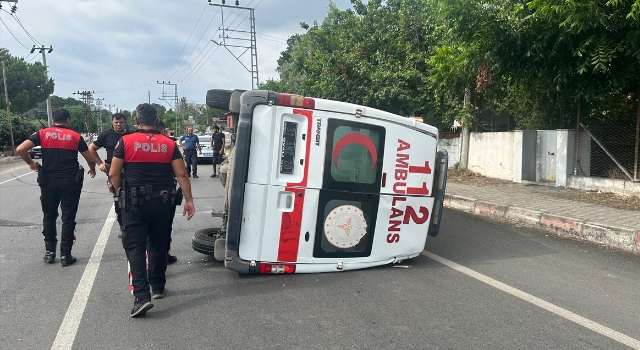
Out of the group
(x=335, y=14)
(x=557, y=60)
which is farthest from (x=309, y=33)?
(x=557, y=60)

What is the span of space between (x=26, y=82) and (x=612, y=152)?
187 feet

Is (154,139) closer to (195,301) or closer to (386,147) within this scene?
(195,301)

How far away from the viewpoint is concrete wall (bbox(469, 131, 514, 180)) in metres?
12.6

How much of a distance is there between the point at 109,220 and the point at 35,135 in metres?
2.95

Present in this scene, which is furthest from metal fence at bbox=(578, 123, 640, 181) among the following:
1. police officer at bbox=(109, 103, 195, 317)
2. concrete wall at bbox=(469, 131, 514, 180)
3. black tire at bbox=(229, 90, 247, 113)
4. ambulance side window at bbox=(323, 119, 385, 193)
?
police officer at bbox=(109, 103, 195, 317)

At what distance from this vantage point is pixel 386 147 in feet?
15.4

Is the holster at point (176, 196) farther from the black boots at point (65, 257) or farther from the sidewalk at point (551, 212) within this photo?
the sidewalk at point (551, 212)

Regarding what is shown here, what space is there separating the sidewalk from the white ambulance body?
3210 millimetres

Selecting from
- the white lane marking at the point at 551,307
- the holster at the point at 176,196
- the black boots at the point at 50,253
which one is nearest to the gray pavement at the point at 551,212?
the white lane marking at the point at 551,307

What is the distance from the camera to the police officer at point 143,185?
3.97m

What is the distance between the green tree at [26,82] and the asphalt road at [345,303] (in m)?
51.3

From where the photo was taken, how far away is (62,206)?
5.37m

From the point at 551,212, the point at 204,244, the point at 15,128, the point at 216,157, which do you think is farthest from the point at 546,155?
the point at 15,128

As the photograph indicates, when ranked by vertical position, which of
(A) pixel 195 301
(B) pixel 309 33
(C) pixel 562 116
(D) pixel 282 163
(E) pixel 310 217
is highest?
(B) pixel 309 33
